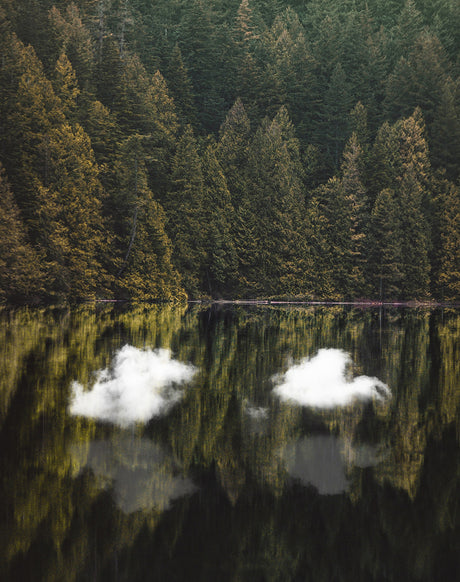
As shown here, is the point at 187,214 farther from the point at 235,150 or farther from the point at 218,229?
the point at 235,150

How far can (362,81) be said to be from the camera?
9538 centimetres

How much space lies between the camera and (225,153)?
79.9 metres

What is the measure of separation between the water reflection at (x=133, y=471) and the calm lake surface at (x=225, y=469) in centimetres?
3

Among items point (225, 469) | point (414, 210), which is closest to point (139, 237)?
point (414, 210)

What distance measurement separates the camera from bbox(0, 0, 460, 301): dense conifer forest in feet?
200

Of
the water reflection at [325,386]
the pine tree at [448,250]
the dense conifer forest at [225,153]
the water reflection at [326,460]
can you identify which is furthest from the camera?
the pine tree at [448,250]

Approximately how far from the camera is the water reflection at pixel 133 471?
31.7ft

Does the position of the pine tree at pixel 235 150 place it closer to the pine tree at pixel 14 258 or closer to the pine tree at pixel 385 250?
the pine tree at pixel 385 250

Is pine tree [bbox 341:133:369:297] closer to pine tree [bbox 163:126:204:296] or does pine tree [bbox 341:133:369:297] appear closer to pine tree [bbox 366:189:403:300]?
pine tree [bbox 366:189:403:300]

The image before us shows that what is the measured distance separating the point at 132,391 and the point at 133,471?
6045mm

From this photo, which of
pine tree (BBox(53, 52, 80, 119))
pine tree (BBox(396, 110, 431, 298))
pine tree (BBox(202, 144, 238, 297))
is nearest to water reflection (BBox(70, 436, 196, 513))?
pine tree (BBox(53, 52, 80, 119))

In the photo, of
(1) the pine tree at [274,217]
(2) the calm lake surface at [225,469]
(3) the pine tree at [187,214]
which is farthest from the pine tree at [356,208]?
(2) the calm lake surface at [225,469]

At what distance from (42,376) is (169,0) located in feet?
317

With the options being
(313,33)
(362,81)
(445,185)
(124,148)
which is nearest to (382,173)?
(445,185)
